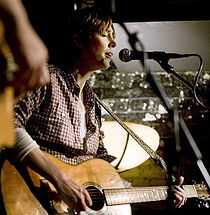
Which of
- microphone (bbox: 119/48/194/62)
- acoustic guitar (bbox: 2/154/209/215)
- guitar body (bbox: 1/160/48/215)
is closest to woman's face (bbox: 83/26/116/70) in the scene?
microphone (bbox: 119/48/194/62)

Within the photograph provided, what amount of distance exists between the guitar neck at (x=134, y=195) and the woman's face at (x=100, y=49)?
96 cm

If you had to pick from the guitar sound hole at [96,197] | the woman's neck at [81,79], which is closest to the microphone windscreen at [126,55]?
the woman's neck at [81,79]

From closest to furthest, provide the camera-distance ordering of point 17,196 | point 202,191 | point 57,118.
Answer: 1. point 17,196
2. point 57,118
3. point 202,191

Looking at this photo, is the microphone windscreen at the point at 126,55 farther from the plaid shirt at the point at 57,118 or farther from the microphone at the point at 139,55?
the plaid shirt at the point at 57,118

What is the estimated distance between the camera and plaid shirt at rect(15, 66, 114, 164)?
3.33 metres

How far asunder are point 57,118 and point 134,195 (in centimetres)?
78

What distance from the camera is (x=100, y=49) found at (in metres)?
3.81

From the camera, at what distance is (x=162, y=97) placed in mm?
2684

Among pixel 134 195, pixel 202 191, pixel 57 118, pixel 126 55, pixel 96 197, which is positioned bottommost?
pixel 202 191

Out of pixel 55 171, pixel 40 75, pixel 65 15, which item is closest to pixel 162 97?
pixel 55 171

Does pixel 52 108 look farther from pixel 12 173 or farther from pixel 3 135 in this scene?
pixel 3 135

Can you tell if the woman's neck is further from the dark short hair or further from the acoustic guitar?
the acoustic guitar

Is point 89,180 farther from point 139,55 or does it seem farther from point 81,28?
point 81,28

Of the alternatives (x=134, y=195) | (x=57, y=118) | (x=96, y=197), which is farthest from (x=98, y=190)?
(x=57, y=118)
